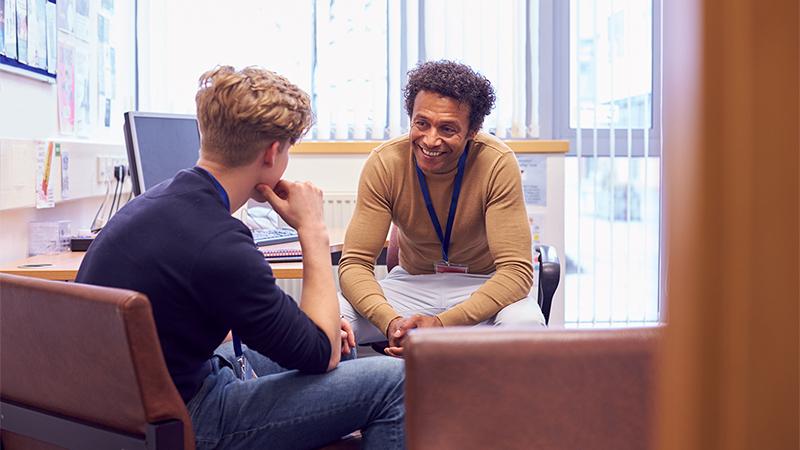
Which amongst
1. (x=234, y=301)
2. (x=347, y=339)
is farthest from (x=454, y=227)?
(x=234, y=301)

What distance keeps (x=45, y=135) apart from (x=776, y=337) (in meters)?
2.72

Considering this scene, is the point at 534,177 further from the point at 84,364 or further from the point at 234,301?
the point at 84,364

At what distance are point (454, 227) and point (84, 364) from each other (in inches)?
49.5

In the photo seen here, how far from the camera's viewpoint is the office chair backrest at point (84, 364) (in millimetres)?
1105

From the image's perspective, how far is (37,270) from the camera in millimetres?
2072

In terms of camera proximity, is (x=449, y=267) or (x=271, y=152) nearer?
(x=271, y=152)

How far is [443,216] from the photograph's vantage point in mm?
2240

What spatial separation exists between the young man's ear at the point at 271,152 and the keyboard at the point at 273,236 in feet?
3.14

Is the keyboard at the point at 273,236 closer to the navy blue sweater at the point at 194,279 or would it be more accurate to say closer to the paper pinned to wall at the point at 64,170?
the paper pinned to wall at the point at 64,170

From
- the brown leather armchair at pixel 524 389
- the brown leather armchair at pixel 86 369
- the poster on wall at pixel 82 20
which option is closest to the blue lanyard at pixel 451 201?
the brown leather armchair at pixel 86 369

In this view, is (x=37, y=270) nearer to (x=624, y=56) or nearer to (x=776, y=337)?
(x=776, y=337)

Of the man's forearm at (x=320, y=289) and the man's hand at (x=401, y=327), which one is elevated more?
the man's forearm at (x=320, y=289)

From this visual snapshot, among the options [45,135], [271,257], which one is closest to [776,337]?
[271,257]

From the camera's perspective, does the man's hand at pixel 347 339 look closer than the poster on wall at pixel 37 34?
Yes
